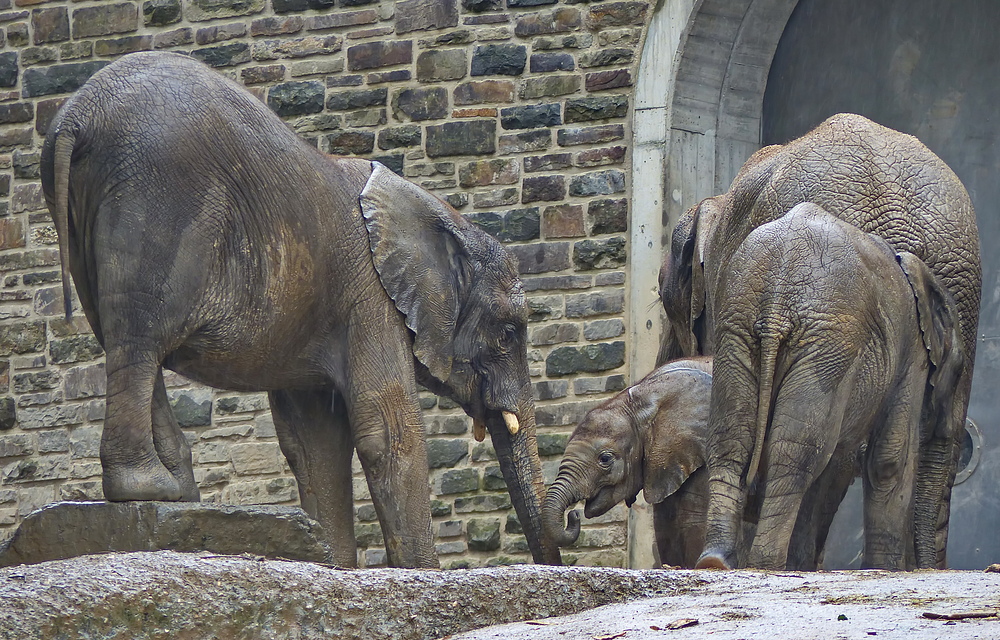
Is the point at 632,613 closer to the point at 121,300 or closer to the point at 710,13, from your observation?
the point at 121,300

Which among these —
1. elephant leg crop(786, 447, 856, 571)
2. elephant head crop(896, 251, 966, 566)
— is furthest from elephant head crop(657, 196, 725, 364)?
elephant leg crop(786, 447, 856, 571)

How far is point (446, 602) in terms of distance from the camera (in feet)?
18.3

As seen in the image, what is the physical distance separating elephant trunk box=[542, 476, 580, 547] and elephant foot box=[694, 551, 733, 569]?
135 cm

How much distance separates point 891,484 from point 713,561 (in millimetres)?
831

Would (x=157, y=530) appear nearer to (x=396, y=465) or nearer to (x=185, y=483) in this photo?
(x=185, y=483)

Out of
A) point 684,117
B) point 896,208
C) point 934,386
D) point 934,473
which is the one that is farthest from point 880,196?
point 684,117

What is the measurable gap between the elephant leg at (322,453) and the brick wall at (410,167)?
119 inches

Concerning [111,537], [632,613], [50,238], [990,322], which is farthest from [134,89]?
[990,322]

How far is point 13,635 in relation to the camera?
4801 mm

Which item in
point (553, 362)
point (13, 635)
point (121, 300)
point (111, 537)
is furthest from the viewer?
point (553, 362)

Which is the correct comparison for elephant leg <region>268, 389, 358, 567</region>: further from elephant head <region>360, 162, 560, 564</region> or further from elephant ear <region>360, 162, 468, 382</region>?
elephant ear <region>360, 162, 468, 382</region>

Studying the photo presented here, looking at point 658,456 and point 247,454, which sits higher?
point 658,456

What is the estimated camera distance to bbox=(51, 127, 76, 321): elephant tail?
7430 mm

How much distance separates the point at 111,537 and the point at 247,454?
530cm
